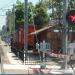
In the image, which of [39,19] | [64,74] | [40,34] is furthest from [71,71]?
[39,19]

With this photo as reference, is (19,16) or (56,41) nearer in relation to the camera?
(56,41)

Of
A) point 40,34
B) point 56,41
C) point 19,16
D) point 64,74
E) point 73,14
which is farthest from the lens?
point 19,16

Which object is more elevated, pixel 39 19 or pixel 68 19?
pixel 68 19

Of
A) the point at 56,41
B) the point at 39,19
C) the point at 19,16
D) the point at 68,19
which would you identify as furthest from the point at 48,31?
the point at 19,16

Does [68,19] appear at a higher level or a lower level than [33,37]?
higher

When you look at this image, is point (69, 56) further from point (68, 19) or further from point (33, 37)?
point (33, 37)

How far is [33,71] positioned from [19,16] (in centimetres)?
6189

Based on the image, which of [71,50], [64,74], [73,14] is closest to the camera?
[73,14]

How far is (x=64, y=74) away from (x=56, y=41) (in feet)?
77.4

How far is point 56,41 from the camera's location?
1385 inches

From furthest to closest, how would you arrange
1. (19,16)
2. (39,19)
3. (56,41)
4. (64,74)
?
(19,16) < (39,19) < (56,41) < (64,74)

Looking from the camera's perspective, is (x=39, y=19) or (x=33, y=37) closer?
(x=33, y=37)

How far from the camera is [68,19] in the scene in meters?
8.91

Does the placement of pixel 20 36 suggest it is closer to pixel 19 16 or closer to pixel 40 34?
pixel 40 34
